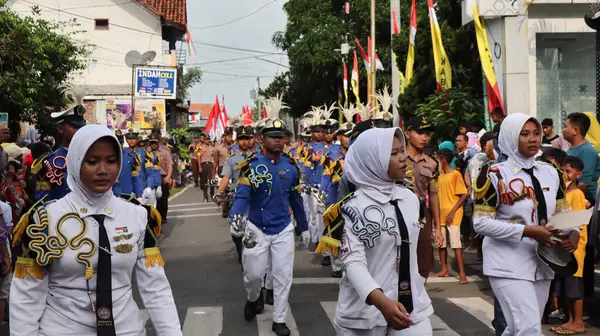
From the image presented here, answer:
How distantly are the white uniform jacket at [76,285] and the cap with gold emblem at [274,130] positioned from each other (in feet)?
16.4

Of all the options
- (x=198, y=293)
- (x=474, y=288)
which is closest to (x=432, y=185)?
(x=474, y=288)

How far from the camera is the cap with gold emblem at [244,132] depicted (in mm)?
12875

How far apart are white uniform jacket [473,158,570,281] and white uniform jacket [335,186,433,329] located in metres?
1.18

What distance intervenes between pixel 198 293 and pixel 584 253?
472 cm

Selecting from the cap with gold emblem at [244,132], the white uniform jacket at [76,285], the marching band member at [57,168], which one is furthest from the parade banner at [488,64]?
the white uniform jacket at [76,285]

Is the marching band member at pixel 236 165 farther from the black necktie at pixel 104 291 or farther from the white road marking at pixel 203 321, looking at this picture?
the black necktie at pixel 104 291

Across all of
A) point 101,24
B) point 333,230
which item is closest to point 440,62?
point 333,230

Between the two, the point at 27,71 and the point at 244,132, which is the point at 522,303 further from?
the point at 27,71

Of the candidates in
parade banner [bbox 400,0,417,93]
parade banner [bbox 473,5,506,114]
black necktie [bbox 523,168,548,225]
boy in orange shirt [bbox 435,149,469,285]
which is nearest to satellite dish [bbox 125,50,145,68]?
parade banner [bbox 400,0,417,93]

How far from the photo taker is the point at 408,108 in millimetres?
21250

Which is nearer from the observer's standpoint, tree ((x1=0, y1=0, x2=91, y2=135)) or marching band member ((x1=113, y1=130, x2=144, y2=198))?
marching band member ((x1=113, y1=130, x2=144, y2=198))

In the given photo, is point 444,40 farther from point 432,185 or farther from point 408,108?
point 432,185

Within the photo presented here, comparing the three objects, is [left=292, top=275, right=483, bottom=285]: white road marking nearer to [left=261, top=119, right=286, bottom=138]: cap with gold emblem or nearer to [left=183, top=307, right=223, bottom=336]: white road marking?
[left=183, top=307, right=223, bottom=336]: white road marking

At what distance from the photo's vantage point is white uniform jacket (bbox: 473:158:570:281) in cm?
556
